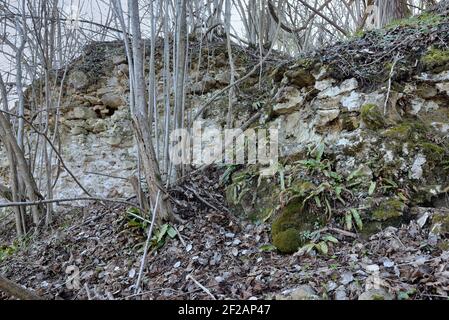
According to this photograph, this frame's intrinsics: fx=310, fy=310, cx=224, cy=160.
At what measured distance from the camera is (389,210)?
7.22 ft

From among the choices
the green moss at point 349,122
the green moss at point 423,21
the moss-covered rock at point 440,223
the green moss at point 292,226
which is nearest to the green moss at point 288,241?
the green moss at point 292,226

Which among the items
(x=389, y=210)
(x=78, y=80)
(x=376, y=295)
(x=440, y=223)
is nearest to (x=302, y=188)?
(x=389, y=210)

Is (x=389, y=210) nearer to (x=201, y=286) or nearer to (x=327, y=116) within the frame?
(x=327, y=116)

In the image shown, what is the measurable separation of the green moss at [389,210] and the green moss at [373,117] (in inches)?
27.9

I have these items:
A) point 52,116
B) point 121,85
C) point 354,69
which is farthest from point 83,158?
point 354,69

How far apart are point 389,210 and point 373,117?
0.86 metres

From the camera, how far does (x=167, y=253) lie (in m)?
2.35

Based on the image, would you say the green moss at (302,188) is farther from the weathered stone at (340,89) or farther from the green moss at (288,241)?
the weathered stone at (340,89)

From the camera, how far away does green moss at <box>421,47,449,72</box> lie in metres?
2.74

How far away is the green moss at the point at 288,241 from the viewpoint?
7.20ft

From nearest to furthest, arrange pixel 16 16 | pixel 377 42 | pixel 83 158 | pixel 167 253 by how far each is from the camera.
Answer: pixel 167 253, pixel 377 42, pixel 16 16, pixel 83 158
